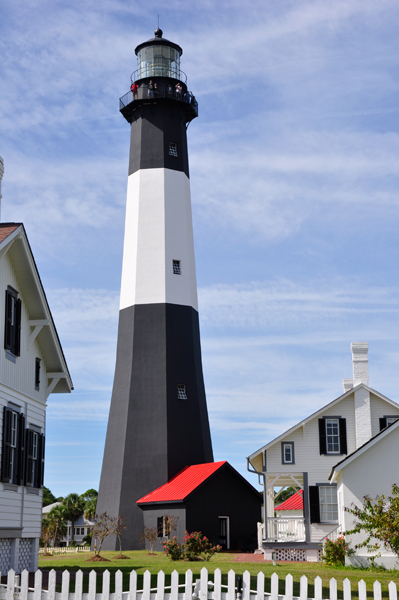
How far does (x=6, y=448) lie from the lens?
55.5 ft

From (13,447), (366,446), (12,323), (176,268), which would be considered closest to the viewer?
(13,447)

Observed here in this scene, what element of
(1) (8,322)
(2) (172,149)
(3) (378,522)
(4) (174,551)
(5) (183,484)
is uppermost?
(2) (172,149)

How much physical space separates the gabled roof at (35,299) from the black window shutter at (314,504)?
36.9 ft

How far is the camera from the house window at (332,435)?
28.1 metres

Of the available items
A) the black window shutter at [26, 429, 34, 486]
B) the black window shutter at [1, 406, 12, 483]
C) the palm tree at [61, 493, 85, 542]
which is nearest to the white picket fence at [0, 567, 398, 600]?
the black window shutter at [1, 406, 12, 483]

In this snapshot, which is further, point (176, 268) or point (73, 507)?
point (73, 507)

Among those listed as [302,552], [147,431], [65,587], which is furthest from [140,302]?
[65,587]

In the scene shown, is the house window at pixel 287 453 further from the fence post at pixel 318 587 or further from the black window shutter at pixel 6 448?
the fence post at pixel 318 587

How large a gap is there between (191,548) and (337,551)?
22.8 feet

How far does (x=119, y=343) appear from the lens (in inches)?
1436

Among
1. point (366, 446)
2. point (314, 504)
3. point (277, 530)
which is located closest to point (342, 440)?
point (314, 504)

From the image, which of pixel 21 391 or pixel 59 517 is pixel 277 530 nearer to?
pixel 21 391

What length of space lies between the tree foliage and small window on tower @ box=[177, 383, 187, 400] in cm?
1313

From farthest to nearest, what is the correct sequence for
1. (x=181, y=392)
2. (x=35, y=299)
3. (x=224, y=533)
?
(x=181, y=392), (x=224, y=533), (x=35, y=299)
